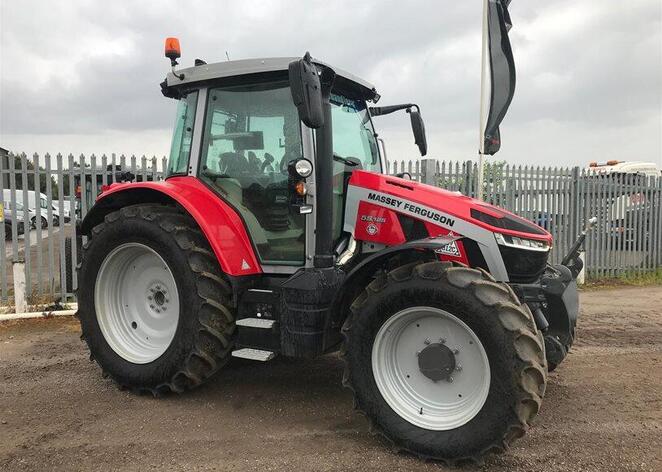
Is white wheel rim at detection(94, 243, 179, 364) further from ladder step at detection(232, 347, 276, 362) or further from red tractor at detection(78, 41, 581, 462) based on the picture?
ladder step at detection(232, 347, 276, 362)

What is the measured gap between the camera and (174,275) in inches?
148

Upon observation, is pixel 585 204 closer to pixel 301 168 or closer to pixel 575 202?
pixel 575 202

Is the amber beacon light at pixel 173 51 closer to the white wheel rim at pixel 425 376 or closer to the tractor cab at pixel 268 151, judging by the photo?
the tractor cab at pixel 268 151

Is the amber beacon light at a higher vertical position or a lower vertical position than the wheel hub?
higher

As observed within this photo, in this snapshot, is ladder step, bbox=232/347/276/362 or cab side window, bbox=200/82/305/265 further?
cab side window, bbox=200/82/305/265

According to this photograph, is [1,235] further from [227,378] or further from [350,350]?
[350,350]

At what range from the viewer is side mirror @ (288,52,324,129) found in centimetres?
303

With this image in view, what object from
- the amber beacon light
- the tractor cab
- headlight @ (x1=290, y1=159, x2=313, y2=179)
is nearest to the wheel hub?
the tractor cab

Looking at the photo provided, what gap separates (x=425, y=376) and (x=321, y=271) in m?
0.95

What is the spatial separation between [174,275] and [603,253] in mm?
8700

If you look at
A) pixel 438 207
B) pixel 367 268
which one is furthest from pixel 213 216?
pixel 438 207

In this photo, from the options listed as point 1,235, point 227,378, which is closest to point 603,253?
point 227,378

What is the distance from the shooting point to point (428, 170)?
344 inches

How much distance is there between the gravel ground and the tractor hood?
4.22 ft
